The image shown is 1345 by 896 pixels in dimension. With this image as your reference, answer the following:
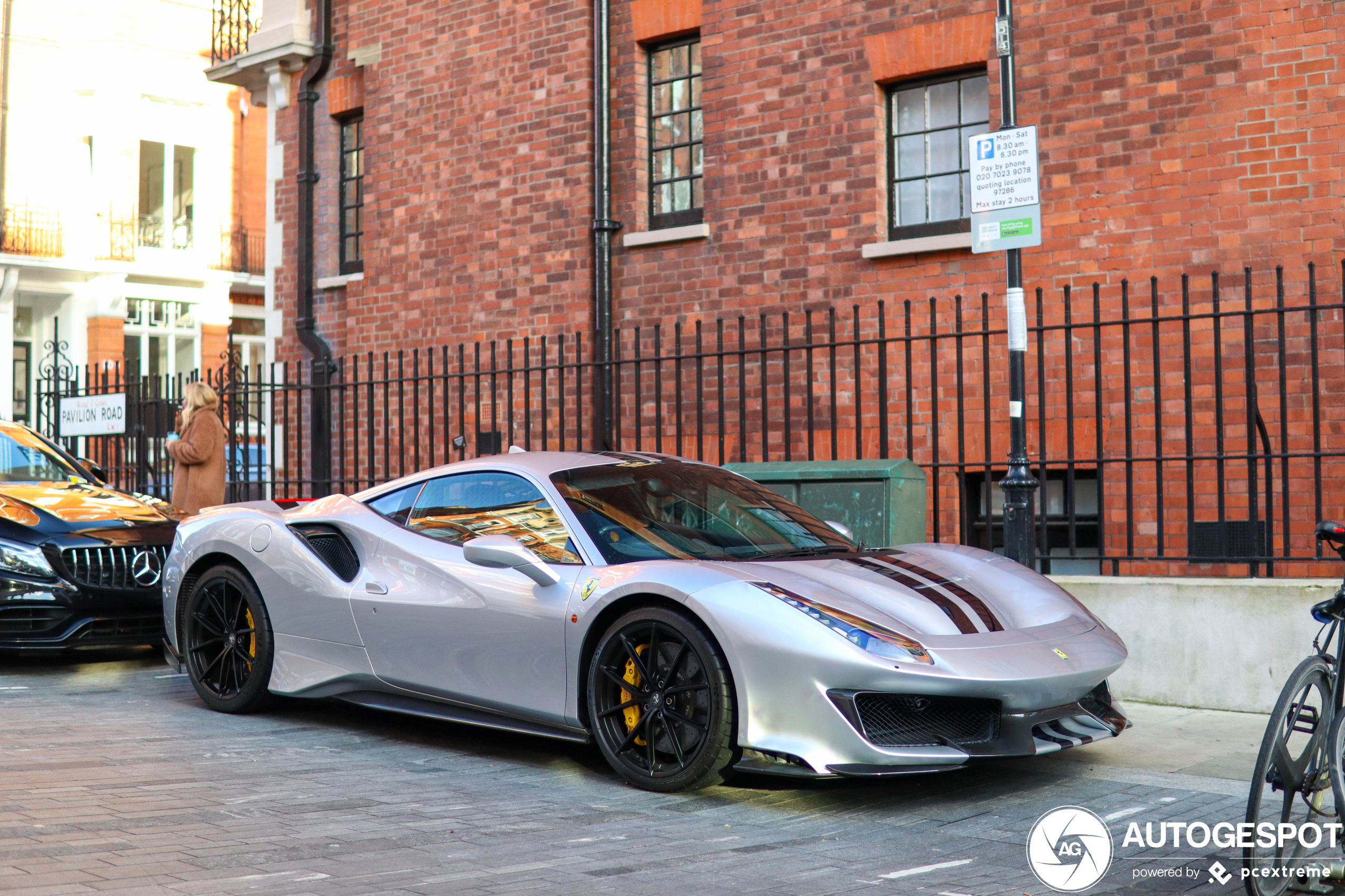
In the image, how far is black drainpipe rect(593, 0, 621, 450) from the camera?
39.4 ft

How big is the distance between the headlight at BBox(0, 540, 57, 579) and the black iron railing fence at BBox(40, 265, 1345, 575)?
277 cm

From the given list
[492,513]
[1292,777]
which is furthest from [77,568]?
[1292,777]

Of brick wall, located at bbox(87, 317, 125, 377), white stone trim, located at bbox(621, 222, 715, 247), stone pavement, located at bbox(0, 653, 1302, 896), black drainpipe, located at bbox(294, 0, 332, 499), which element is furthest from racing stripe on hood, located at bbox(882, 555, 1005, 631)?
brick wall, located at bbox(87, 317, 125, 377)

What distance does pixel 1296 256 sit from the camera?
881cm

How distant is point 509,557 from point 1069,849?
8.12ft

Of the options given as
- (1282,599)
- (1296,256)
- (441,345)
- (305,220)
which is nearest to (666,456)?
(1282,599)

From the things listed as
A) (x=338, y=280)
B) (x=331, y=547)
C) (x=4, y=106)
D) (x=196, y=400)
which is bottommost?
(x=331, y=547)

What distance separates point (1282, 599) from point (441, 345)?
27.7 ft

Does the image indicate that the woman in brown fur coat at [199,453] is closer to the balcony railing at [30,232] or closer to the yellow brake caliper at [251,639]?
the yellow brake caliper at [251,639]

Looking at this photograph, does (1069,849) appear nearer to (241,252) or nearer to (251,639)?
(251,639)

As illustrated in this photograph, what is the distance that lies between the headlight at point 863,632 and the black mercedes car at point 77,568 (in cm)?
508

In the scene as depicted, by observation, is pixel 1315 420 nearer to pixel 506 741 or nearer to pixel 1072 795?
pixel 1072 795

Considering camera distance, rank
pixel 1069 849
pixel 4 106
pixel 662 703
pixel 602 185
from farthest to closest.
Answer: pixel 4 106 → pixel 602 185 → pixel 662 703 → pixel 1069 849

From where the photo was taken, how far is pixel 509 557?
18.8ft
